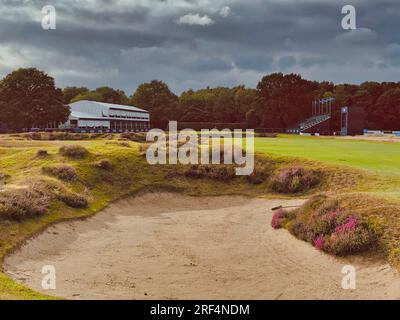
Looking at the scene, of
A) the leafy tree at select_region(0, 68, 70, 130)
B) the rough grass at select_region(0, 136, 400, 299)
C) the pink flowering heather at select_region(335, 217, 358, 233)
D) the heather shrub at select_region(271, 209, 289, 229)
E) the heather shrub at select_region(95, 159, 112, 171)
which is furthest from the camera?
the leafy tree at select_region(0, 68, 70, 130)

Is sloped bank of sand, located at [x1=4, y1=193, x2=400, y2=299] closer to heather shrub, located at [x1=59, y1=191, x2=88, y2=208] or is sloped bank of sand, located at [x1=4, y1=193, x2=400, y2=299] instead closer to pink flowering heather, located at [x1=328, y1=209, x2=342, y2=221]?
heather shrub, located at [x1=59, y1=191, x2=88, y2=208]

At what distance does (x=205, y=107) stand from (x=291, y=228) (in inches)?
4966

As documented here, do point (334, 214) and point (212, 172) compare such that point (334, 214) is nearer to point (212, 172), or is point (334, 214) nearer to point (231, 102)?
point (212, 172)

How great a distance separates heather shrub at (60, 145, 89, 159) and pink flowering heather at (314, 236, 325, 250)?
20.7 meters

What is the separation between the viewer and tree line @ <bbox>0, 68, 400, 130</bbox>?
9825cm

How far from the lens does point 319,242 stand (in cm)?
1847

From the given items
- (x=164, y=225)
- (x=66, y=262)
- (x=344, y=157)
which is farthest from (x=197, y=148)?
(x=66, y=262)

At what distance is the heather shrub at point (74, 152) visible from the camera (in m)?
34.5

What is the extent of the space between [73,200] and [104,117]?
9642 centimetres

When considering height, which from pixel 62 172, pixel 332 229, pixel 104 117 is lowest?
pixel 332 229

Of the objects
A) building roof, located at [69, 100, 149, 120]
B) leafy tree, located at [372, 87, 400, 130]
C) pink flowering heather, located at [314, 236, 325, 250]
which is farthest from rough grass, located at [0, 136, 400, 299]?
leafy tree, located at [372, 87, 400, 130]

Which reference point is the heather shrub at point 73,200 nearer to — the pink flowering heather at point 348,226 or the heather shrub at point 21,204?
the heather shrub at point 21,204

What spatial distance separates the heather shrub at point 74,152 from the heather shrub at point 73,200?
27.6 feet

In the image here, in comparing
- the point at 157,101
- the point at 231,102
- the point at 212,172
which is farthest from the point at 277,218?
the point at 157,101
